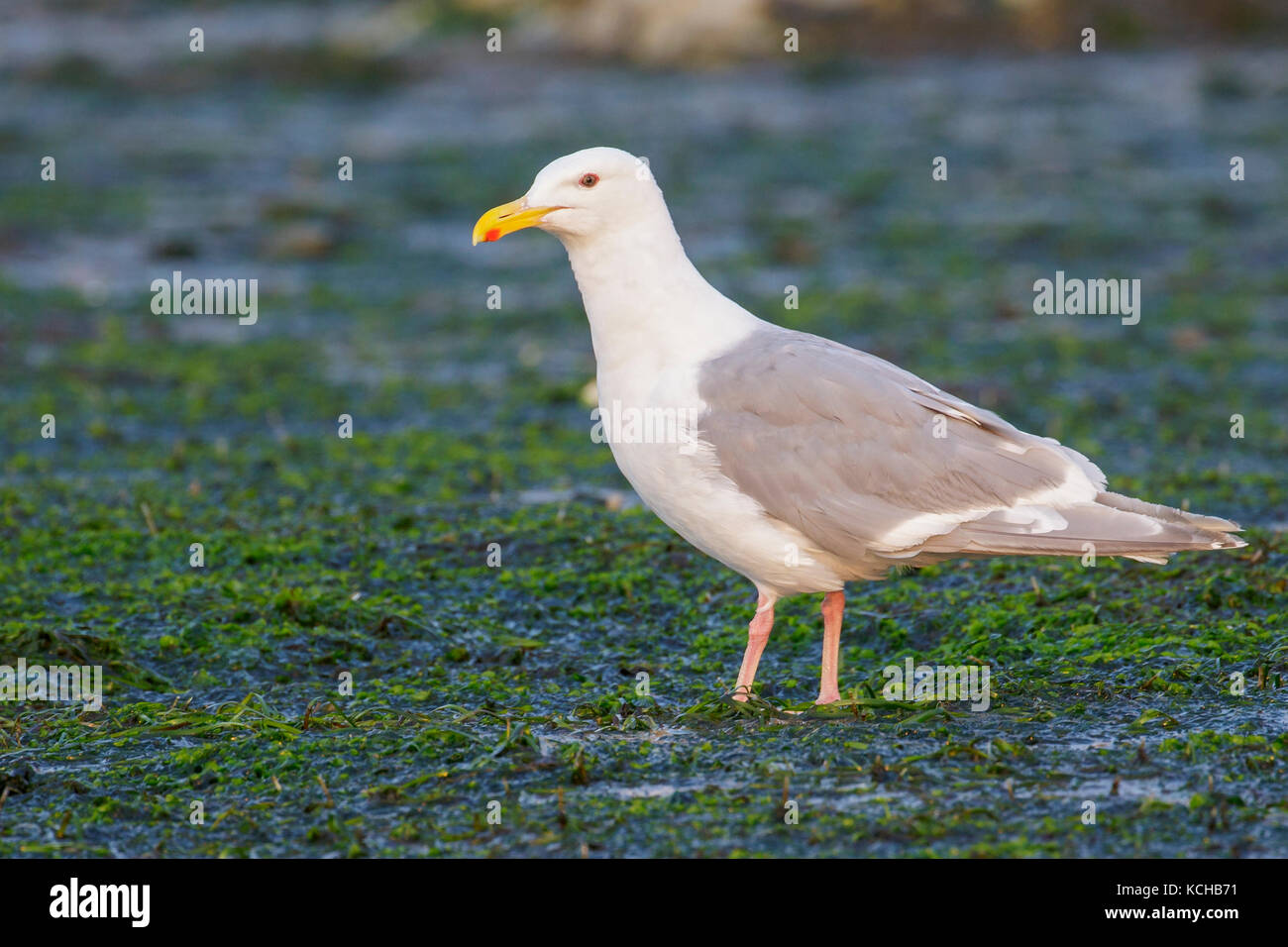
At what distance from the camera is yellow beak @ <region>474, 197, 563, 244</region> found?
21.4ft

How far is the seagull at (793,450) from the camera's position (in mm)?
6215

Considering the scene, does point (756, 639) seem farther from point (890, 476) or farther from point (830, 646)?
point (890, 476)

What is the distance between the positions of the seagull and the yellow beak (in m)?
0.01

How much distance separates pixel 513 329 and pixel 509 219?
26.1ft

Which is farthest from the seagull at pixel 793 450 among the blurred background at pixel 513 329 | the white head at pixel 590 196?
the blurred background at pixel 513 329

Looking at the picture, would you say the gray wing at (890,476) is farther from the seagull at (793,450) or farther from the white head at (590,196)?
the white head at (590,196)

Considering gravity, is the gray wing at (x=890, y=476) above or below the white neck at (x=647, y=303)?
below

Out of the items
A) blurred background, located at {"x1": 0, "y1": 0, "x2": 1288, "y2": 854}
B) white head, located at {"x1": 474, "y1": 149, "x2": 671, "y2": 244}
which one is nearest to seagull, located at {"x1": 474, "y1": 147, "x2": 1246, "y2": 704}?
white head, located at {"x1": 474, "y1": 149, "x2": 671, "y2": 244}

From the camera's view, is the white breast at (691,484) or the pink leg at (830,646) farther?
the pink leg at (830,646)

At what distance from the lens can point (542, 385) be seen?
1273 cm

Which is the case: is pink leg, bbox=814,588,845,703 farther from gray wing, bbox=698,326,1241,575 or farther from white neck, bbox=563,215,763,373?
white neck, bbox=563,215,763,373

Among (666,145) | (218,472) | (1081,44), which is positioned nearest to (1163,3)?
(1081,44)
